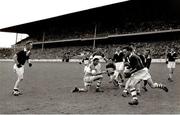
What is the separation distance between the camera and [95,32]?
49031mm

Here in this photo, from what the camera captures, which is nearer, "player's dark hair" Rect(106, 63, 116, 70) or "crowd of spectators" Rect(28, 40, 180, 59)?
"player's dark hair" Rect(106, 63, 116, 70)

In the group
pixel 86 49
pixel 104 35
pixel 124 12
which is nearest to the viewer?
pixel 86 49

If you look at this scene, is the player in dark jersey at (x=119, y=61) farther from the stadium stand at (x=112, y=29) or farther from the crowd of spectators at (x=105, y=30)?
the crowd of spectators at (x=105, y=30)

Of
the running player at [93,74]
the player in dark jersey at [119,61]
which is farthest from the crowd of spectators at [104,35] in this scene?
the running player at [93,74]

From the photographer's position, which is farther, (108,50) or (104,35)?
(104,35)

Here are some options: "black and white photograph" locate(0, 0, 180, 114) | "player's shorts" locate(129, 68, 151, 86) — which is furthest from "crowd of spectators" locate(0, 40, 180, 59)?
"player's shorts" locate(129, 68, 151, 86)

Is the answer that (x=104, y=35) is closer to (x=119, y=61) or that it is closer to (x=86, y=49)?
(x=86, y=49)

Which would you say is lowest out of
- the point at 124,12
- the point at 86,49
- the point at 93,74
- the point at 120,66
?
the point at 93,74

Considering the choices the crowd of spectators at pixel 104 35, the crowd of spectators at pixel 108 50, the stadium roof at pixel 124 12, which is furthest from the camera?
the stadium roof at pixel 124 12

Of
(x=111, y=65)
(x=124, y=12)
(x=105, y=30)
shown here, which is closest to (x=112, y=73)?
(x=111, y=65)

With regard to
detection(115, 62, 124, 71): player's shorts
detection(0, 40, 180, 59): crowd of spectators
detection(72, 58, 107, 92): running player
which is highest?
detection(0, 40, 180, 59): crowd of spectators

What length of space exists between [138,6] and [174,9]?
4.74 meters

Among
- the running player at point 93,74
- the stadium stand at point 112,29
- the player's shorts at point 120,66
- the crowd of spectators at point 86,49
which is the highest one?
the stadium stand at point 112,29

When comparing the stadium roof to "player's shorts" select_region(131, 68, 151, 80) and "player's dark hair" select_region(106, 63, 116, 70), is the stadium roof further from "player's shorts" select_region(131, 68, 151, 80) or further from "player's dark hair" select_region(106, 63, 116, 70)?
"player's shorts" select_region(131, 68, 151, 80)
